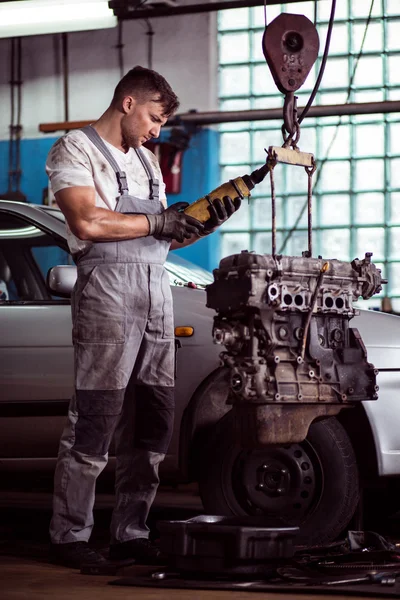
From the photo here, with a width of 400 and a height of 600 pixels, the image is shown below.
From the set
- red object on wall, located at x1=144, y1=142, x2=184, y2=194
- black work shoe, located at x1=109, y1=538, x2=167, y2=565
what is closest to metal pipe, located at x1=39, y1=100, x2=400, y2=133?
red object on wall, located at x1=144, y1=142, x2=184, y2=194

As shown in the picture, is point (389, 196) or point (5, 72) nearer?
point (389, 196)

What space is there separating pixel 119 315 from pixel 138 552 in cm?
96

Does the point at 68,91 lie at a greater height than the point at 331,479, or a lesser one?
greater

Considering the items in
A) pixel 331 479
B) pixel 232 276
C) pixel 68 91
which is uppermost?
pixel 68 91

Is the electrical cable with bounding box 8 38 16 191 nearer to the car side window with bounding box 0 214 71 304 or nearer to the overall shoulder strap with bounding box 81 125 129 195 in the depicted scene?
the car side window with bounding box 0 214 71 304

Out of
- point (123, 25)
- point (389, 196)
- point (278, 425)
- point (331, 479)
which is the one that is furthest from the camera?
point (123, 25)

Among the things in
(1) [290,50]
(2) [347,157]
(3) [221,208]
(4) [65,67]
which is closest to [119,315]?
(3) [221,208]

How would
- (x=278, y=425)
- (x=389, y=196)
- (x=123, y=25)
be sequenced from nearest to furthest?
1. (x=278, y=425)
2. (x=389, y=196)
3. (x=123, y=25)

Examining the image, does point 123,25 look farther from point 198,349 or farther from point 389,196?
point 198,349

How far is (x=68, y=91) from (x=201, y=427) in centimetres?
965

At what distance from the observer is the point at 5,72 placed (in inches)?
539

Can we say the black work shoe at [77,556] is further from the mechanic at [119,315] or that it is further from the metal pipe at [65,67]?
the metal pipe at [65,67]

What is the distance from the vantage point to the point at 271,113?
11.9m

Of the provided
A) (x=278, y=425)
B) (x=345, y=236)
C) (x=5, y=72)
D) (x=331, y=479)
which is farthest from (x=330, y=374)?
(x=5, y=72)
